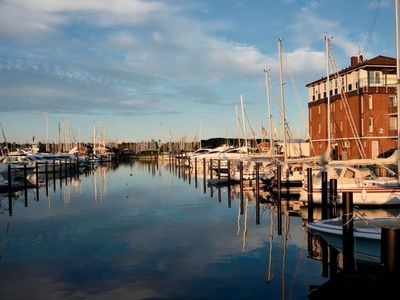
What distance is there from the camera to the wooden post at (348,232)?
15141 mm

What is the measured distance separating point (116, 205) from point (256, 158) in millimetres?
22123

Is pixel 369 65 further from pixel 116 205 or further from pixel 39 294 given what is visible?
pixel 39 294

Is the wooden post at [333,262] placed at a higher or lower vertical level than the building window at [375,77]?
lower

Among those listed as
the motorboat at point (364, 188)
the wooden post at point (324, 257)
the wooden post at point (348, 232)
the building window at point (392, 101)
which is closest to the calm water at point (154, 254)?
the wooden post at point (324, 257)

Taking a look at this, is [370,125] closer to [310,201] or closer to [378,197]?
[378,197]

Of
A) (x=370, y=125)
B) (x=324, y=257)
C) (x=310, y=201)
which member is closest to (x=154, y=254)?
(x=324, y=257)

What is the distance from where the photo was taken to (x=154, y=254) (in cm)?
2105

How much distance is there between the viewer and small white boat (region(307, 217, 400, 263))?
1706cm

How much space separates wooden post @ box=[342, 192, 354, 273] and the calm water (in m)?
1.68

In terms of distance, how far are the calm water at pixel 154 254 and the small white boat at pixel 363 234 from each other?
1.40 meters

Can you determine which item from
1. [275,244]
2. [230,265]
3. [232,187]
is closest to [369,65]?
[232,187]

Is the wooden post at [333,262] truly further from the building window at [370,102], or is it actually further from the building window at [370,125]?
the building window at [370,102]

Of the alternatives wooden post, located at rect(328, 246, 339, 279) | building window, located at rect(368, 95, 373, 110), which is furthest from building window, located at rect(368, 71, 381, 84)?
wooden post, located at rect(328, 246, 339, 279)

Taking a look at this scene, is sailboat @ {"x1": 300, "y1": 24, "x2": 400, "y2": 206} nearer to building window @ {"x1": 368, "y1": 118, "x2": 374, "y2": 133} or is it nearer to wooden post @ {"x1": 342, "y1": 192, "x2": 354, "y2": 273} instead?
wooden post @ {"x1": 342, "y1": 192, "x2": 354, "y2": 273}
